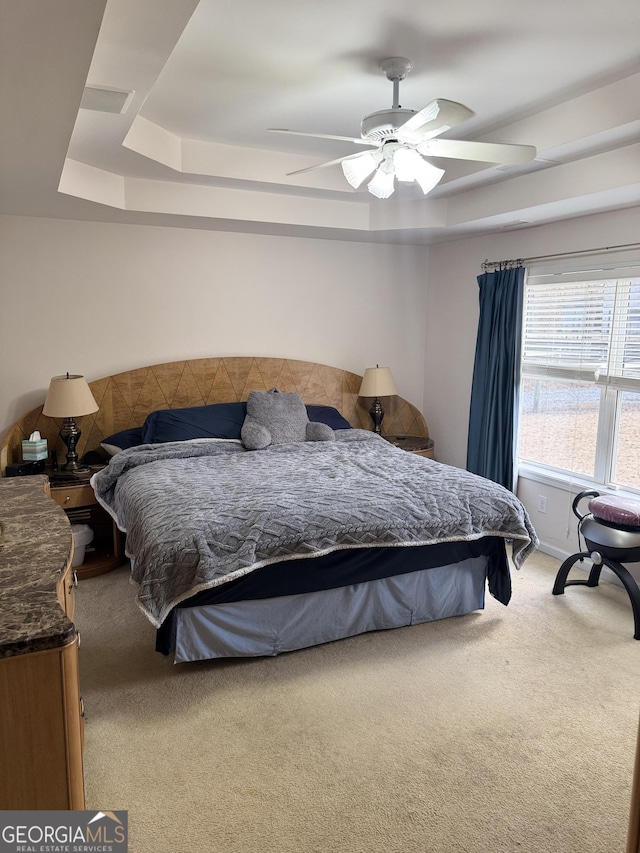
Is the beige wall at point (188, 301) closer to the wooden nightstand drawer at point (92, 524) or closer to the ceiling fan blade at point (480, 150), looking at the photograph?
the wooden nightstand drawer at point (92, 524)

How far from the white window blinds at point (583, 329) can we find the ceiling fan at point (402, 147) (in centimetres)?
155

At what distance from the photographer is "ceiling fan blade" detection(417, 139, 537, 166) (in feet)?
8.33

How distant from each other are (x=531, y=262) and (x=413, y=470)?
1.84 m

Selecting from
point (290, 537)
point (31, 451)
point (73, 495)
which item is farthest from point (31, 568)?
point (31, 451)

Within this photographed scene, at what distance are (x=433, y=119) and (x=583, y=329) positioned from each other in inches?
90.9

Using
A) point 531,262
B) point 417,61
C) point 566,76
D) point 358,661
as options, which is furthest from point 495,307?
point 358,661

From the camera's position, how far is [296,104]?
307cm

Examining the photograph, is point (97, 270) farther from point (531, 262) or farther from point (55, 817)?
point (55, 817)

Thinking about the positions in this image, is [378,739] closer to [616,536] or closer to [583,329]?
[616,536]

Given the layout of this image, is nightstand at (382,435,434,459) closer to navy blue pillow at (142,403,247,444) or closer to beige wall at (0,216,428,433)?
beige wall at (0,216,428,433)

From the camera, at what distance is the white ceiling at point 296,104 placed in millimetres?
1940

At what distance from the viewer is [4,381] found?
411cm

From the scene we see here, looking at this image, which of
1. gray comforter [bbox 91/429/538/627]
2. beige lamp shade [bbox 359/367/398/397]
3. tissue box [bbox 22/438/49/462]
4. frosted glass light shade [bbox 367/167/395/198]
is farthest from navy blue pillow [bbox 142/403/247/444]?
frosted glass light shade [bbox 367/167/395/198]

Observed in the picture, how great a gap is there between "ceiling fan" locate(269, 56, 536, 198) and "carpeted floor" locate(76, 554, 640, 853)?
2.23 m
